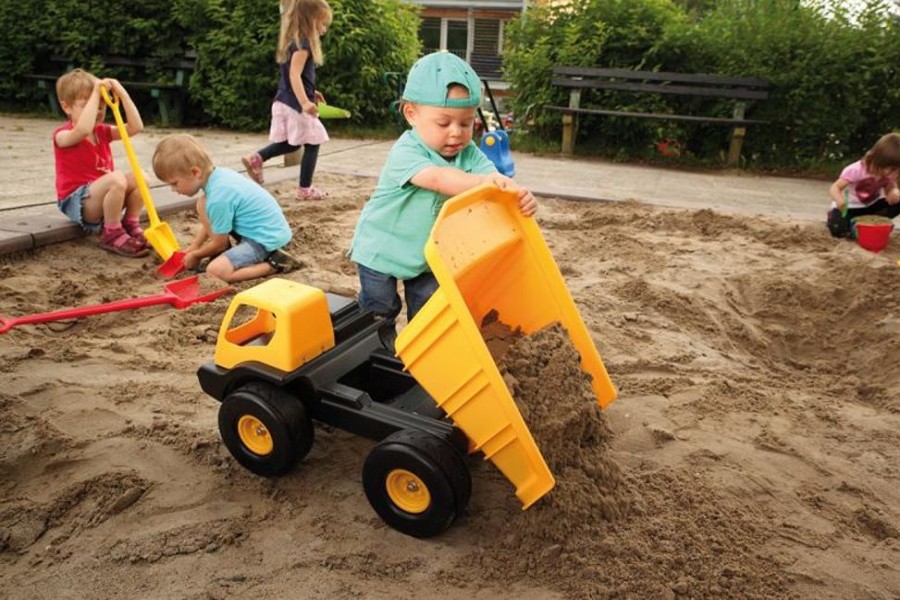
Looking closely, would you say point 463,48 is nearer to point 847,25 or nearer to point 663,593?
point 847,25

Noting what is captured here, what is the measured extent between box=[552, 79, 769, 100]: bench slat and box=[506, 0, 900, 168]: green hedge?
0.17 meters

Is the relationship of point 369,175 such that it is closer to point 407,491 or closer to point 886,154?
point 886,154

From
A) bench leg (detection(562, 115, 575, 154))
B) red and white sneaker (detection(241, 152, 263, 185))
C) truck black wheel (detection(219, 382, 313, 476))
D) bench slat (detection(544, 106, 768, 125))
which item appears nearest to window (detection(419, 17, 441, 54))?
bench leg (detection(562, 115, 575, 154))

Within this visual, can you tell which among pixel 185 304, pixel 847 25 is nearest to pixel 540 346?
pixel 185 304

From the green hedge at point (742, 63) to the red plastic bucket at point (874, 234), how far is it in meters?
3.71

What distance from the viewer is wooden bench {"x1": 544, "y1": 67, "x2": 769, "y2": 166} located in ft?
23.3

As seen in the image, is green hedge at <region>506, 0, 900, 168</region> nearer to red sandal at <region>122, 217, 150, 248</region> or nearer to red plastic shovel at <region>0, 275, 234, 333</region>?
red sandal at <region>122, 217, 150, 248</region>

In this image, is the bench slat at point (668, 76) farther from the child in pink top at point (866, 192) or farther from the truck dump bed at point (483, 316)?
the truck dump bed at point (483, 316)

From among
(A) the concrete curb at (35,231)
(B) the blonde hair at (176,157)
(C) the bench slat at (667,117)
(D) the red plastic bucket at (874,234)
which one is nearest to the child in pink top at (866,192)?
(D) the red plastic bucket at (874,234)

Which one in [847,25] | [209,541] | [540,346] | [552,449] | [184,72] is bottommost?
[209,541]

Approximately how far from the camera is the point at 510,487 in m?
1.72

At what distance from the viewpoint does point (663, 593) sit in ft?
4.56

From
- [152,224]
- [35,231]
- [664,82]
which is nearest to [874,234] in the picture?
[152,224]

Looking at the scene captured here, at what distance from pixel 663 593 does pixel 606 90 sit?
7051 mm
